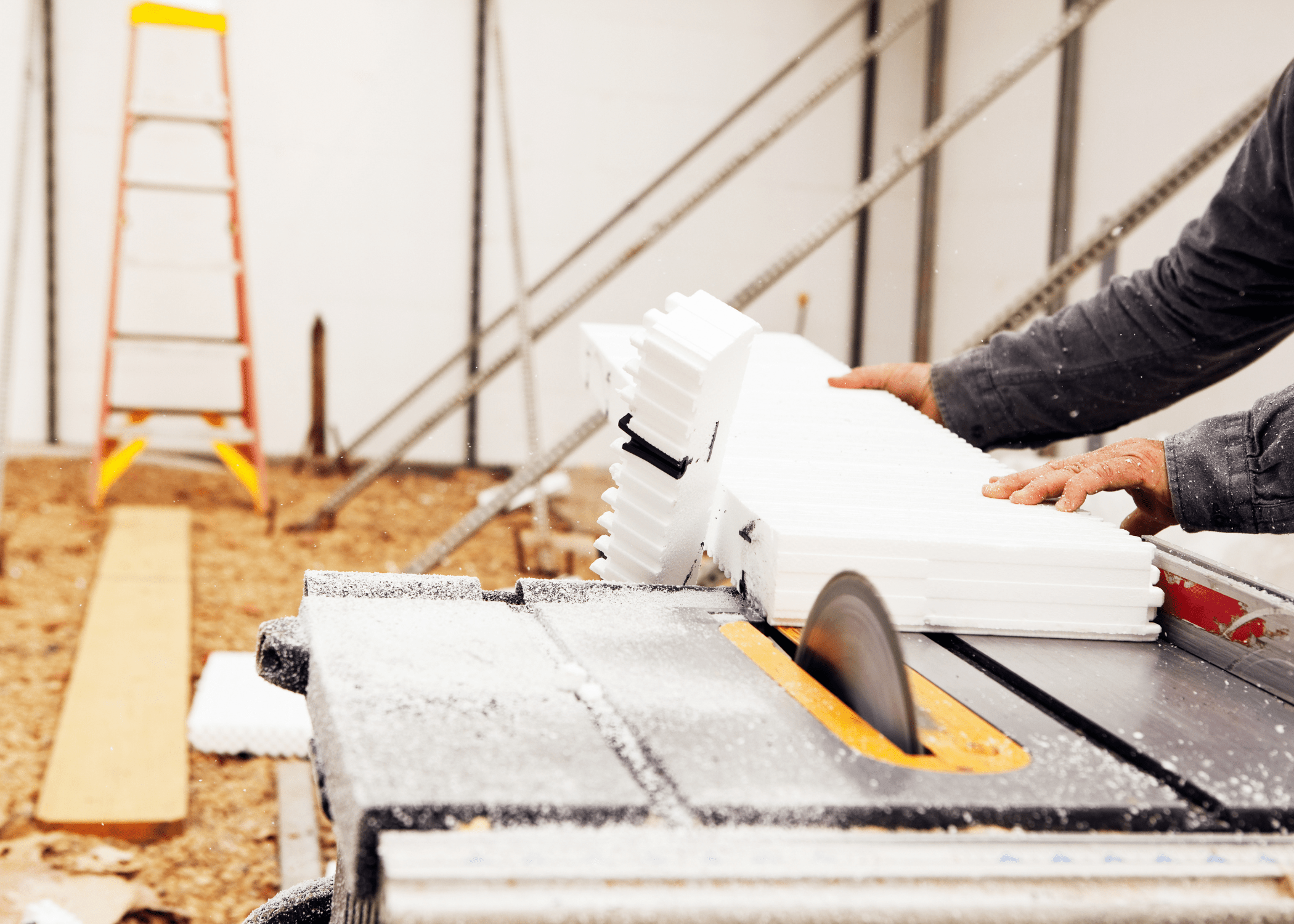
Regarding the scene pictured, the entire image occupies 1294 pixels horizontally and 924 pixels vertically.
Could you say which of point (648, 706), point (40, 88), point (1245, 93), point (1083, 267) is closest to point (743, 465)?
point (648, 706)

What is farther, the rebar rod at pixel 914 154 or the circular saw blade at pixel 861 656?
the rebar rod at pixel 914 154

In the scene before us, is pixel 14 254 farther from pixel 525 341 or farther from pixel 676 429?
pixel 676 429

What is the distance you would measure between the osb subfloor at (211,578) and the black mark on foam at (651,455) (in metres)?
1.45

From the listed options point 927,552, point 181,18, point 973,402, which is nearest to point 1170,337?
point 973,402

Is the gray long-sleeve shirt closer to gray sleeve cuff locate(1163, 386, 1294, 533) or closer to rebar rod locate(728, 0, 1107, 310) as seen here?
gray sleeve cuff locate(1163, 386, 1294, 533)

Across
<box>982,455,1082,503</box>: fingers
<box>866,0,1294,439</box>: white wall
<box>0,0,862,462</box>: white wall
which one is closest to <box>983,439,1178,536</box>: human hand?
<box>982,455,1082,503</box>: fingers

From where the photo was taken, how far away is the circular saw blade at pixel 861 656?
79 cm

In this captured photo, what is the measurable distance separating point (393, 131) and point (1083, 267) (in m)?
3.88

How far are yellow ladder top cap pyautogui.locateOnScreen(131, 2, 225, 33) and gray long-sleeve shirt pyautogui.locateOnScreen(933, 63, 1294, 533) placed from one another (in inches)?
150

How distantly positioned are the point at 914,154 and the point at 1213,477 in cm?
194

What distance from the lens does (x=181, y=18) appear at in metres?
4.46

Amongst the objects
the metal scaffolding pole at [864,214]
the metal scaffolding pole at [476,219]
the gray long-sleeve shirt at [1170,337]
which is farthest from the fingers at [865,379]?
the metal scaffolding pole at [864,214]

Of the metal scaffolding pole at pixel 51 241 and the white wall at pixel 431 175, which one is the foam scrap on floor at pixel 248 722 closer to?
the white wall at pixel 431 175

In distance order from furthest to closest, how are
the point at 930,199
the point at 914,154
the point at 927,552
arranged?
the point at 930,199 < the point at 914,154 < the point at 927,552
